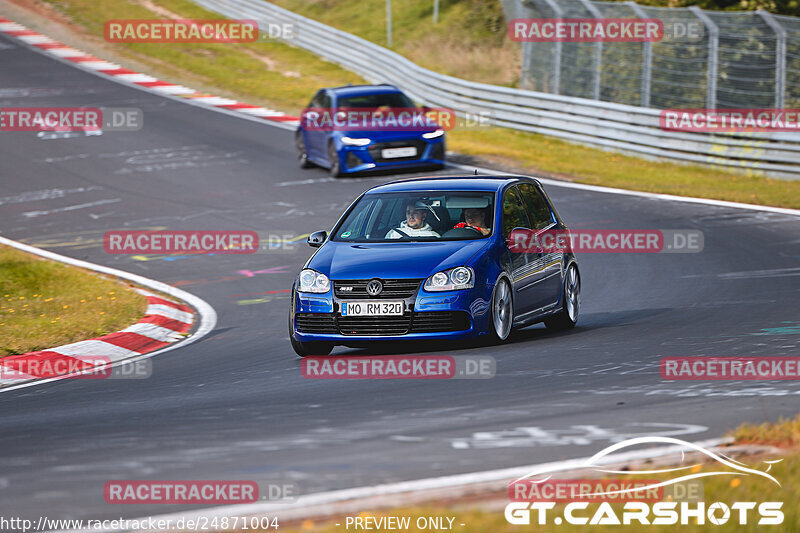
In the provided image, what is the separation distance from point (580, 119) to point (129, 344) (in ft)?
52.6

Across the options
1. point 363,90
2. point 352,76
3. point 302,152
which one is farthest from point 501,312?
point 352,76

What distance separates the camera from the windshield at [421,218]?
35.1 feet

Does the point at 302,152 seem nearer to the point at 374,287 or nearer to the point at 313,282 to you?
the point at 313,282

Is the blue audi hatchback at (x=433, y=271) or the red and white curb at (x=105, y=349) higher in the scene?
the blue audi hatchback at (x=433, y=271)

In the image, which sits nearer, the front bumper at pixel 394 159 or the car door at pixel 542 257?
the car door at pixel 542 257

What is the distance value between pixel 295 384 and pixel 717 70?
16.6 metres

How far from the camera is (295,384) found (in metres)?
8.93

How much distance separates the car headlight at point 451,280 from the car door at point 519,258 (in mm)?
705

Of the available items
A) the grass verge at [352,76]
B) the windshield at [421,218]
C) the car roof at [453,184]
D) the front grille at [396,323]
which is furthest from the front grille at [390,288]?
the grass verge at [352,76]

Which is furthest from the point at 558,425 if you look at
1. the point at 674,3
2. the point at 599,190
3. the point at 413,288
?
the point at 674,3

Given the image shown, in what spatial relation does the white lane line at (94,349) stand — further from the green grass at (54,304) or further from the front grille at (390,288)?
the front grille at (390,288)

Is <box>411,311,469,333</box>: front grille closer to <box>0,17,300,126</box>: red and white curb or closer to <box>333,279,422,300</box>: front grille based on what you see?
<box>333,279,422,300</box>: front grille

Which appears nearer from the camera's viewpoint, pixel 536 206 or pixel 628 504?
pixel 628 504

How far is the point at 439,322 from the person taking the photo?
975cm
